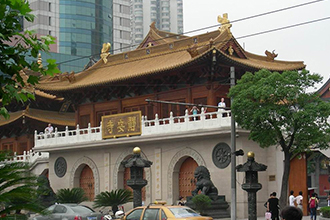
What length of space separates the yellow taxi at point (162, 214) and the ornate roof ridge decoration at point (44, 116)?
96.9ft

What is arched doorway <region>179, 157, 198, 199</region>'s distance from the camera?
112 feet

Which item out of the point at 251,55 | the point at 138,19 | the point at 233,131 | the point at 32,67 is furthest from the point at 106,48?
the point at 138,19

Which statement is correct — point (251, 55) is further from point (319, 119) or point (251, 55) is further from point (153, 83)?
point (319, 119)

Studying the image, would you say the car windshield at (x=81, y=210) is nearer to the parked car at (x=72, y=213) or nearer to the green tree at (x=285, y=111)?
the parked car at (x=72, y=213)

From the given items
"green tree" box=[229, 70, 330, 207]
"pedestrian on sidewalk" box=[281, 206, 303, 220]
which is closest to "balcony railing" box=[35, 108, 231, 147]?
"green tree" box=[229, 70, 330, 207]

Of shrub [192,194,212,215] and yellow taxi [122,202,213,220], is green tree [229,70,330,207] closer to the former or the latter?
shrub [192,194,212,215]

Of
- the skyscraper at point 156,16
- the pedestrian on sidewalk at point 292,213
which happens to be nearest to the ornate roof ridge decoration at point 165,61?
the pedestrian on sidewalk at point 292,213

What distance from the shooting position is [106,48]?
1709 inches

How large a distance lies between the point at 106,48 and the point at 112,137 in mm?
8784

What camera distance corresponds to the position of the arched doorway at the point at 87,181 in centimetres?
3891

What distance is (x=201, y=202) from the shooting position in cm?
2916

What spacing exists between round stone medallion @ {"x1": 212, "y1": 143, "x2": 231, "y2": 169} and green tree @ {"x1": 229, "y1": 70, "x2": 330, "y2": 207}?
6038 millimetres

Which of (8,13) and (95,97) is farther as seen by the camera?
(95,97)

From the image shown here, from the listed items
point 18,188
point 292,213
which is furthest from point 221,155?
point 292,213
